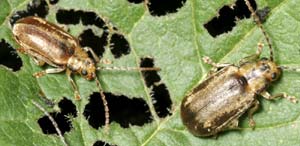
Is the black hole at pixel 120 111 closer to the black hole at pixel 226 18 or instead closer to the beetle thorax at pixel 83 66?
the beetle thorax at pixel 83 66

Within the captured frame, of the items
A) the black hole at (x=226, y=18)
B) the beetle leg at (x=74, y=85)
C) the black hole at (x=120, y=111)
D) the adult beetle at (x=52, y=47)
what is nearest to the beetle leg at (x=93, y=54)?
the adult beetle at (x=52, y=47)

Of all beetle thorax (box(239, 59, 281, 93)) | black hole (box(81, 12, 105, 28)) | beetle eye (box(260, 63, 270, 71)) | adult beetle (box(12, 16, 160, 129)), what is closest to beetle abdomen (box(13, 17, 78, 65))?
adult beetle (box(12, 16, 160, 129))

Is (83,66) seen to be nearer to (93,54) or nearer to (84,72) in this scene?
(84,72)

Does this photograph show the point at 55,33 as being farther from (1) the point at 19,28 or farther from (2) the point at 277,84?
(2) the point at 277,84

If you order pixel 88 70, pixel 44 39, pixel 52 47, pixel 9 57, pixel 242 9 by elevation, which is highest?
pixel 9 57

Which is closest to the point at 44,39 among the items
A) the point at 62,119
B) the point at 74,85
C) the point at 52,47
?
the point at 52,47

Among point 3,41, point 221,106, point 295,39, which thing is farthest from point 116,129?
point 295,39
